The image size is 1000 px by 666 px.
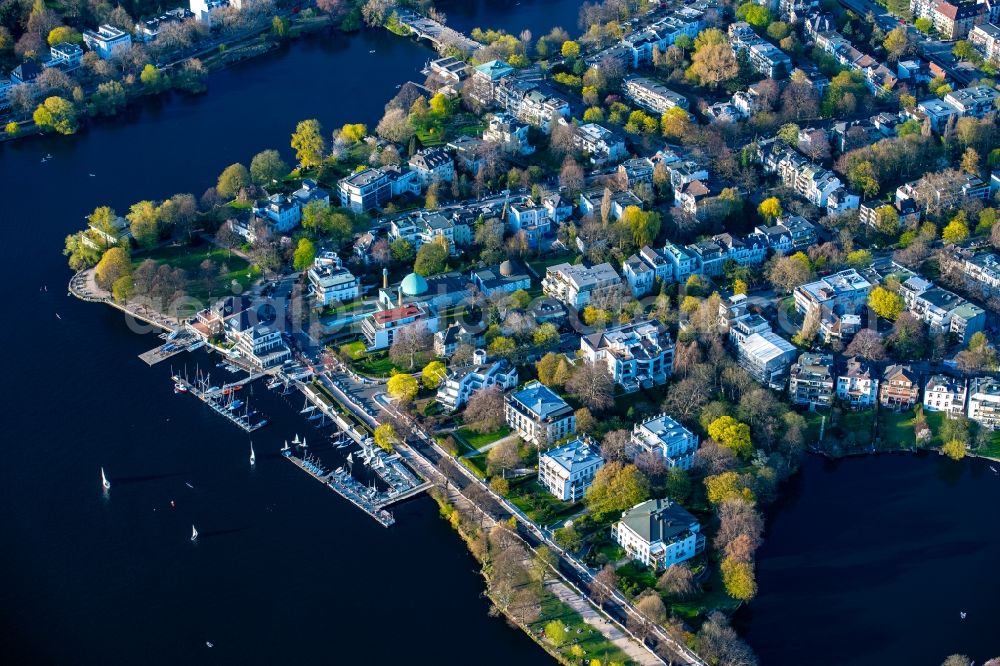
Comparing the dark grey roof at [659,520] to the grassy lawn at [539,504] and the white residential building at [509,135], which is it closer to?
the grassy lawn at [539,504]

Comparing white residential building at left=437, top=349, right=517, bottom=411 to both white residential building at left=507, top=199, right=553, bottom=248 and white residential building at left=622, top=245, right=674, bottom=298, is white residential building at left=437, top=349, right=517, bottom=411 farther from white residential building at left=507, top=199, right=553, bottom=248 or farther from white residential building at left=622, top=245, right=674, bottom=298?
white residential building at left=507, top=199, right=553, bottom=248

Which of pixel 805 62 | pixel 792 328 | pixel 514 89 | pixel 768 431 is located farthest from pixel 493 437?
pixel 805 62

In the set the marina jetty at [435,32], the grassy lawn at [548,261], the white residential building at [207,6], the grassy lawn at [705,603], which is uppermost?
the white residential building at [207,6]

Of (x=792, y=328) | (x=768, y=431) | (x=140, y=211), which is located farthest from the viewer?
(x=140, y=211)

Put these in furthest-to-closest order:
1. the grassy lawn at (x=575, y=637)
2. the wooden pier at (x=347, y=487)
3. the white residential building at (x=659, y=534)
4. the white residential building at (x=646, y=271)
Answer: the white residential building at (x=646, y=271), the wooden pier at (x=347, y=487), the white residential building at (x=659, y=534), the grassy lawn at (x=575, y=637)

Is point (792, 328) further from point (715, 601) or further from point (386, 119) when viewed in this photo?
point (386, 119)

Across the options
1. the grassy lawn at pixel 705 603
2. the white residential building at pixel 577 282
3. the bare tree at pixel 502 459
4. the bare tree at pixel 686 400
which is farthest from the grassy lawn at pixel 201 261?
the grassy lawn at pixel 705 603
